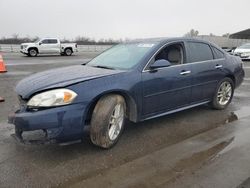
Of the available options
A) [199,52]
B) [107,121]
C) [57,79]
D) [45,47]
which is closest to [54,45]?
[45,47]

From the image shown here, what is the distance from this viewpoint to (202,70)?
222 inches

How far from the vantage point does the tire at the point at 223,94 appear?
6203 millimetres

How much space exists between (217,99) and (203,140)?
6.22 ft

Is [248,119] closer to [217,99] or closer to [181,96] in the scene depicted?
[217,99]

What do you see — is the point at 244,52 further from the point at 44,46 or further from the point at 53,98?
the point at 53,98

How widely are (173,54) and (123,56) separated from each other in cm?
93

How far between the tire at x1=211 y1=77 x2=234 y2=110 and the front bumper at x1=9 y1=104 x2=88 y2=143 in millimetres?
3379

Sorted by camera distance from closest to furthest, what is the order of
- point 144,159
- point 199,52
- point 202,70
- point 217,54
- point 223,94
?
point 144,159
point 202,70
point 199,52
point 217,54
point 223,94

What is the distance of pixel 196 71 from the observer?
5.50m

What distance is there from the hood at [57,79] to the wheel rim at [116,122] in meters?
0.53

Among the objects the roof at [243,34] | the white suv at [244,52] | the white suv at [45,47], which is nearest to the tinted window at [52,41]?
the white suv at [45,47]

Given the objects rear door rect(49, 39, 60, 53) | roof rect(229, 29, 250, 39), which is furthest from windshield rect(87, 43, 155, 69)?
roof rect(229, 29, 250, 39)

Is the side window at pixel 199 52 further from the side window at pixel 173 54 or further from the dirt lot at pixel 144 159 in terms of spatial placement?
the dirt lot at pixel 144 159

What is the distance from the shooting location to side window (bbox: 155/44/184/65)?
5.19 m
